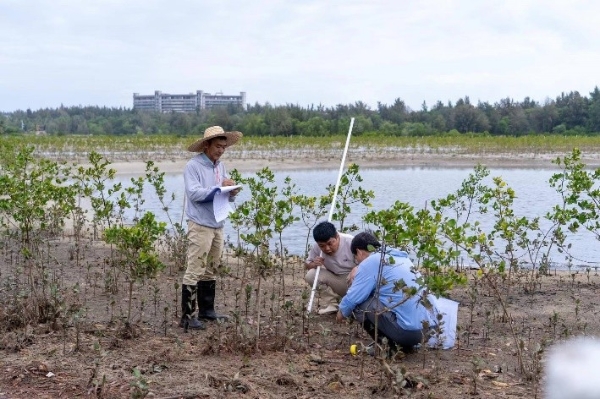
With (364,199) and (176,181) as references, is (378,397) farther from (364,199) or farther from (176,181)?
(176,181)

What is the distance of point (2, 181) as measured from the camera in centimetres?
836

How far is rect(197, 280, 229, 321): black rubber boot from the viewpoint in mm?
6387

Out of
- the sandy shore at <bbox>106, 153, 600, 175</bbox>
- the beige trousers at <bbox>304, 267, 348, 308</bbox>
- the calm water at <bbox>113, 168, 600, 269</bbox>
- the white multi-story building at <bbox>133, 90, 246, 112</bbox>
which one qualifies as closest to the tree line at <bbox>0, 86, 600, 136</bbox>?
the sandy shore at <bbox>106, 153, 600, 175</bbox>

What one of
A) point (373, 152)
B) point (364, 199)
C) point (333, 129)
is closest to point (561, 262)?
point (364, 199)

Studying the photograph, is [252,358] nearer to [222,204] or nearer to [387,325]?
[387,325]

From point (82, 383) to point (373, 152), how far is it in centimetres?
3462

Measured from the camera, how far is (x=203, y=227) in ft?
20.6

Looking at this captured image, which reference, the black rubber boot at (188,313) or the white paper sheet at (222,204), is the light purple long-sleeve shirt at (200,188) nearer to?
the white paper sheet at (222,204)

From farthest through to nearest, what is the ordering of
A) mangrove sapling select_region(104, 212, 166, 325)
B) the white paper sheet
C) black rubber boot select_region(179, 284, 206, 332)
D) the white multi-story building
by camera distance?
the white multi-story building
the white paper sheet
black rubber boot select_region(179, 284, 206, 332)
mangrove sapling select_region(104, 212, 166, 325)

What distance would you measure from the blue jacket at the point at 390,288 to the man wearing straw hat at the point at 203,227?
1420 millimetres

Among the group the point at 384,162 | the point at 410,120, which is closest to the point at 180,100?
the point at 410,120

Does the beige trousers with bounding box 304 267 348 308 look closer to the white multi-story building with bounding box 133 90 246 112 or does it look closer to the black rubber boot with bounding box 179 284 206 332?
the black rubber boot with bounding box 179 284 206 332

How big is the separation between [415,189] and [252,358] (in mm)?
17632

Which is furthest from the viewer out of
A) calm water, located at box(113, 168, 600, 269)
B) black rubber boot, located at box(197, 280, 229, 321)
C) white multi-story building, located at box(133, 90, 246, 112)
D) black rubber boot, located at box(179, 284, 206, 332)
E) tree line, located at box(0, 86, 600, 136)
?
white multi-story building, located at box(133, 90, 246, 112)
